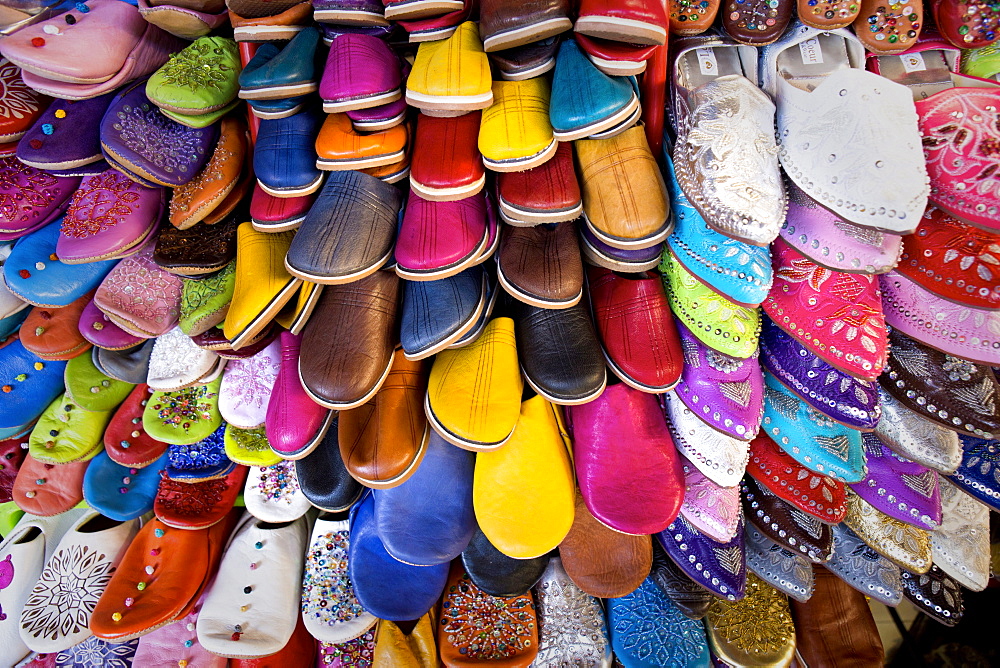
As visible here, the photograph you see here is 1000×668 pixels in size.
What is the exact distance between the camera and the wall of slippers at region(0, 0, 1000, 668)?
70 cm

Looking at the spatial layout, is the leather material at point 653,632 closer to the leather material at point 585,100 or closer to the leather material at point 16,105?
the leather material at point 585,100

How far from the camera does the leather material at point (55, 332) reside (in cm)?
107

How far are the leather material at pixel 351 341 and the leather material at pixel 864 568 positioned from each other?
105cm

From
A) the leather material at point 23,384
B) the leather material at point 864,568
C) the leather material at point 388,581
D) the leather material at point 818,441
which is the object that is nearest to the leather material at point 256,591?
the leather material at point 388,581

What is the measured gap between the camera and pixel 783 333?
0.87m

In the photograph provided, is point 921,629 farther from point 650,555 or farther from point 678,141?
point 678,141

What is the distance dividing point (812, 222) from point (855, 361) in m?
0.21

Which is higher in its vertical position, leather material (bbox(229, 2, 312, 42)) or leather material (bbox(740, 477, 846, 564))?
leather material (bbox(229, 2, 312, 42))

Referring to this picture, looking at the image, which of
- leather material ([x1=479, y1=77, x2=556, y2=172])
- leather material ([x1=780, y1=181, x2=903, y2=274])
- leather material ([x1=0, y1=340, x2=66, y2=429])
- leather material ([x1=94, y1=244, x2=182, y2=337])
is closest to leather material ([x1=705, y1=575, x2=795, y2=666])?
leather material ([x1=780, y1=181, x2=903, y2=274])

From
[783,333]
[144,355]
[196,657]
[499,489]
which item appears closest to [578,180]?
[783,333]

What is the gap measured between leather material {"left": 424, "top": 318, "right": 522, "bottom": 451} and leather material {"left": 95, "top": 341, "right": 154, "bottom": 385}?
70 centimetres

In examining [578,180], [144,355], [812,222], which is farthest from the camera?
[144,355]

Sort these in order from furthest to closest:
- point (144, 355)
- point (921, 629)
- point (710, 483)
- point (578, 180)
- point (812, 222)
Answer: point (921, 629) → point (144, 355) → point (710, 483) → point (578, 180) → point (812, 222)

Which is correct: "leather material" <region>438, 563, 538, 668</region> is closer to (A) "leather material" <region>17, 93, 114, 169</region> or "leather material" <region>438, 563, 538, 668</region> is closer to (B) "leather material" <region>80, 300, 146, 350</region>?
(B) "leather material" <region>80, 300, 146, 350</region>
